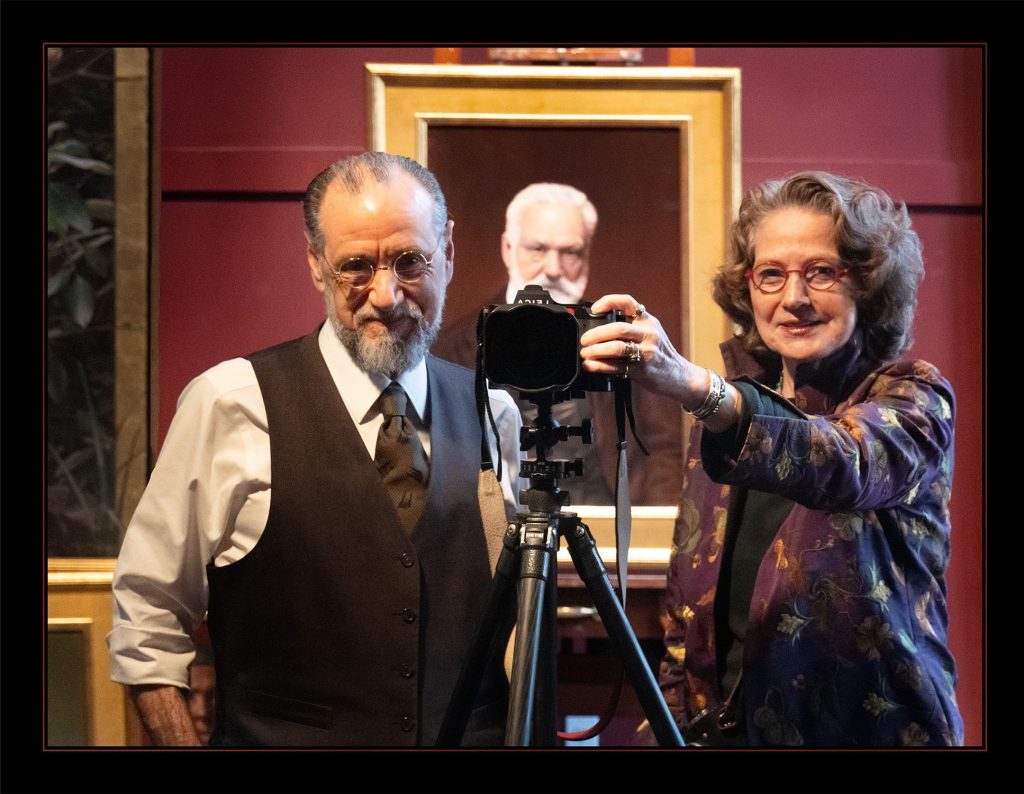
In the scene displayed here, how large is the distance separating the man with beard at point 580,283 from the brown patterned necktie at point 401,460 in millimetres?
511

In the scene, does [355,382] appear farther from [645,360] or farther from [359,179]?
[645,360]

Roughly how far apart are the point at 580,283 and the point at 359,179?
637 millimetres

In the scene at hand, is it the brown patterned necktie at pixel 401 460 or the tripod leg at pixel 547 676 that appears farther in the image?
the brown patterned necktie at pixel 401 460

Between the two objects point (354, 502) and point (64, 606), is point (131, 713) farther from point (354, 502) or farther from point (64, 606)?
point (354, 502)

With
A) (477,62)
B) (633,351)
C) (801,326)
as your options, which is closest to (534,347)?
(633,351)

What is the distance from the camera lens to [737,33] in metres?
1.91

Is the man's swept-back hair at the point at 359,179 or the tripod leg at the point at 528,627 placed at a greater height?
the man's swept-back hair at the point at 359,179

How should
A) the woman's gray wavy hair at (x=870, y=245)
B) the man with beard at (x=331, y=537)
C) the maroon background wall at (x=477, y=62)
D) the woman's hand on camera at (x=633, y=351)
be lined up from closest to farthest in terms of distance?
Result: 1. the woman's hand on camera at (x=633, y=351)
2. the man with beard at (x=331, y=537)
3. the woman's gray wavy hair at (x=870, y=245)
4. the maroon background wall at (x=477, y=62)

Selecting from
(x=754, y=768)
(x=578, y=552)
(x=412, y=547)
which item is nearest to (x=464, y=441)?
(x=412, y=547)

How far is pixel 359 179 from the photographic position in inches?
60.2

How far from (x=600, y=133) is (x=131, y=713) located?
4.36 ft

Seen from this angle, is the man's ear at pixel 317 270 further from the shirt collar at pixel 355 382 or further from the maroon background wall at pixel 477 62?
the maroon background wall at pixel 477 62

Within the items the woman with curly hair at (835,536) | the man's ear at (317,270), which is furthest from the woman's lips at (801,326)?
the man's ear at (317,270)

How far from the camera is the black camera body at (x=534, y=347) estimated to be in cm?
129
